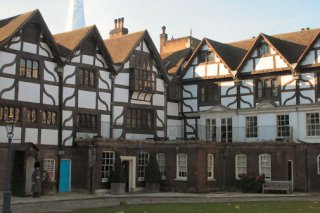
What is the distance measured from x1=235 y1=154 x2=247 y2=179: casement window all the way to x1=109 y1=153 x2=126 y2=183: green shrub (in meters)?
8.49

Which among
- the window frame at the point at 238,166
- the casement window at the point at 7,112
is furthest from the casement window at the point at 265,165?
the casement window at the point at 7,112

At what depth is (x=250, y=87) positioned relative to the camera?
36.5 meters

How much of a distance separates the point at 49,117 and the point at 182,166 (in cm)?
954

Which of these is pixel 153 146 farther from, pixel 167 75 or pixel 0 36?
pixel 0 36

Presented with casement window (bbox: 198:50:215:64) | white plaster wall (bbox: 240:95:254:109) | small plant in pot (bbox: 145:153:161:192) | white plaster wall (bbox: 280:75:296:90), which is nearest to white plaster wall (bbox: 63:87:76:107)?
small plant in pot (bbox: 145:153:161:192)

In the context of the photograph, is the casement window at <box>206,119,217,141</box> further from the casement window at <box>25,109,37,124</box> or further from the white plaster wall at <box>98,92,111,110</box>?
the casement window at <box>25,109,37,124</box>

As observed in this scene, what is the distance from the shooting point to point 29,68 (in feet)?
97.2

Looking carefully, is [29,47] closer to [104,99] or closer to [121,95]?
[104,99]

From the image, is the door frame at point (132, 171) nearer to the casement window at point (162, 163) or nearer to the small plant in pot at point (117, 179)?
the small plant in pot at point (117, 179)

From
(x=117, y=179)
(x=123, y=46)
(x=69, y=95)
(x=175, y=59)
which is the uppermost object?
(x=175, y=59)

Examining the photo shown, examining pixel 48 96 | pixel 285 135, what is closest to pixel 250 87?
pixel 285 135

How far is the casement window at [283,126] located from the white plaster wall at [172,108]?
8.24 metres

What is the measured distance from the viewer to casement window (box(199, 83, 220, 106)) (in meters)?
38.1

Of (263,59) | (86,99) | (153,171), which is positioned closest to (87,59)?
(86,99)
